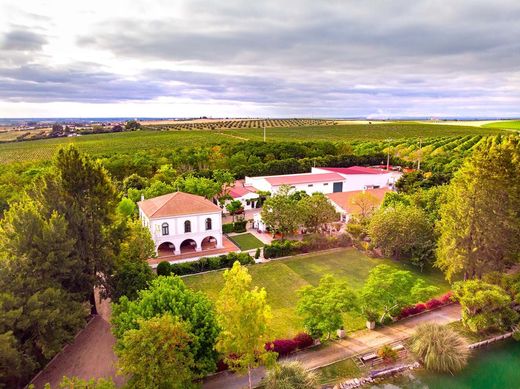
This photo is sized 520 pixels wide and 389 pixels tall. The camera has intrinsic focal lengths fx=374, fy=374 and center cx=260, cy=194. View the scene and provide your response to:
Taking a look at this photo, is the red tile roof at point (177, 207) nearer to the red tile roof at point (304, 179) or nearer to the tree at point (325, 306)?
the tree at point (325, 306)

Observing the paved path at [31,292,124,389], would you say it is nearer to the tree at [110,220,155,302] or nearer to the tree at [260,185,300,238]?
the tree at [110,220,155,302]

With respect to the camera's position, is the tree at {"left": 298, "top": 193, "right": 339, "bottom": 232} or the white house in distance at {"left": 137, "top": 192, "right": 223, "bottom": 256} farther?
the tree at {"left": 298, "top": 193, "right": 339, "bottom": 232}

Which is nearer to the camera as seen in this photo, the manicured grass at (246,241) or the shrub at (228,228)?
the manicured grass at (246,241)

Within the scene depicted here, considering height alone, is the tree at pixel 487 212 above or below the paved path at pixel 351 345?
above

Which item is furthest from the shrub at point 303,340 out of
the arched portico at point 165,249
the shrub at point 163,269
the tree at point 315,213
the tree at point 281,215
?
the arched portico at point 165,249

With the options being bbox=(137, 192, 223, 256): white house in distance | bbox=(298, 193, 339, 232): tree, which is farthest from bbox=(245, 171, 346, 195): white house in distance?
bbox=(137, 192, 223, 256): white house in distance

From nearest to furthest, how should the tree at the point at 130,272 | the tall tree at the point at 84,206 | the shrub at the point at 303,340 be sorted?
the shrub at the point at 303,340 < the tall tree at the point at 84,206 < the tree at the point at 130,272
